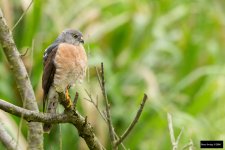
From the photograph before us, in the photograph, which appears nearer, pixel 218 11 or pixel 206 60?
pixel 206 60

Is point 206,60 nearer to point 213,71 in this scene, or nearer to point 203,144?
point 213,71

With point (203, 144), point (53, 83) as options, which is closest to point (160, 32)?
point (203, 144)

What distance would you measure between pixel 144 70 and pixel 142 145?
783 millimetres

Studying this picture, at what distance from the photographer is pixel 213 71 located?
5.97 meters

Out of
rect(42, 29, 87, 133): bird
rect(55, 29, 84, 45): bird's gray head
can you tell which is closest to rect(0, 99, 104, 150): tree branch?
rect(42, 29, 87, 133): bird

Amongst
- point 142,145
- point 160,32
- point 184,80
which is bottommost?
point 142,145

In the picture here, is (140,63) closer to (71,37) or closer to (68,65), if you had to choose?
(71,37)

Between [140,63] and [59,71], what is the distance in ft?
9.25

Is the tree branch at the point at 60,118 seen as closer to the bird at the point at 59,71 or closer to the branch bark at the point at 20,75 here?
the branch bark at the point at 20,75

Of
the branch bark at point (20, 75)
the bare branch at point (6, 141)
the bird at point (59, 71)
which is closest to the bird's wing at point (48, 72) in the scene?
the bird at point (59, 71)

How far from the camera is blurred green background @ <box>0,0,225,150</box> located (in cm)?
547

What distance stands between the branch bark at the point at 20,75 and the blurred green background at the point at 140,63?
6.34ft

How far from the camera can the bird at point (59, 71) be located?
342 cm

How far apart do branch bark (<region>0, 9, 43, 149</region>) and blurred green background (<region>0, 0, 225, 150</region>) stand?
6.34ft
